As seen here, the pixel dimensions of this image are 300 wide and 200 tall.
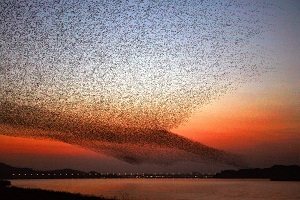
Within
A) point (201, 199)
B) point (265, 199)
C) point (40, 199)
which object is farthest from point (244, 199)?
point (40, 199)

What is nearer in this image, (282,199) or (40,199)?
(40,199)

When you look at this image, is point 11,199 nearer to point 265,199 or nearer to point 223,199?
point 223,199

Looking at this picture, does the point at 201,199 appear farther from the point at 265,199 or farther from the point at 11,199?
the point at 11,199

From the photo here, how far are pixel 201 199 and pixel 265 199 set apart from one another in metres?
14.5

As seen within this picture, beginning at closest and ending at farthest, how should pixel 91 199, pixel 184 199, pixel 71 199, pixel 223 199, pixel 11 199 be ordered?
pixel 11 199
pixel 71 199
pixel 91 199
pixel 184 199
pixel 223 199

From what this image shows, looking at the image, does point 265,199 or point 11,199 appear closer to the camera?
point 11,199

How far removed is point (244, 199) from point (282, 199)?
8300 millimetres

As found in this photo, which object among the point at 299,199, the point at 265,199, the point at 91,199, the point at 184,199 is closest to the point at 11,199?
the point at 91,199

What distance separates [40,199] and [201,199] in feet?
125

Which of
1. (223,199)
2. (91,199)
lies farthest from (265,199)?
(91,199)

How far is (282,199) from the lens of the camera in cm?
7688

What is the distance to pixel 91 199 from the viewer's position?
45500 mm

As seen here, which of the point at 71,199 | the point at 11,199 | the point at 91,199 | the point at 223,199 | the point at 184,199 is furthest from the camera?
the point at 223,199

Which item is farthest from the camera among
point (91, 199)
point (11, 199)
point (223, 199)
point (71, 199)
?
point (223, 199)
